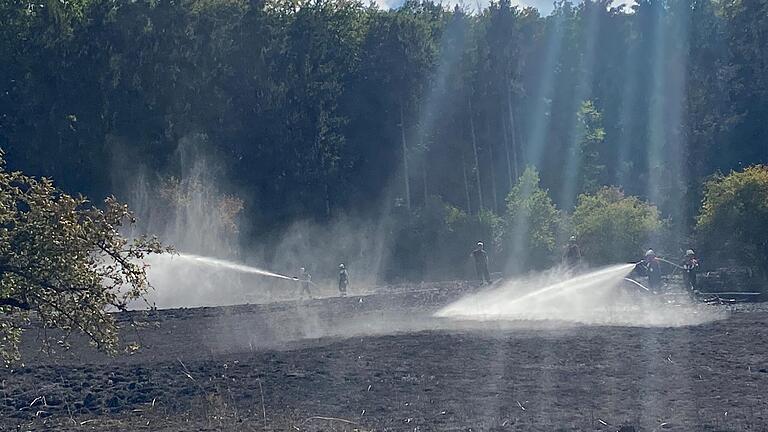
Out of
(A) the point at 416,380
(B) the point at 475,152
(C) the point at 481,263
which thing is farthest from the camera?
(B) the point at 475,152

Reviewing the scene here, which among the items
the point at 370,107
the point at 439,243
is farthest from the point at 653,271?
the point at 370,107

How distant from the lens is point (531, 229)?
189 ft

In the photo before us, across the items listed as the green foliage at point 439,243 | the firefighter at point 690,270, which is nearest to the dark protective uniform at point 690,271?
the firefighter at point 690,270

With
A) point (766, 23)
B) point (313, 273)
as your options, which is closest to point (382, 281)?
point (313, 273)

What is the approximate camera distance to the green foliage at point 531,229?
5662cm

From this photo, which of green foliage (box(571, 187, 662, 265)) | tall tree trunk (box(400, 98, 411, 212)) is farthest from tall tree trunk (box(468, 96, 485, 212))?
green foliage (box(571, 187, 662, 265))

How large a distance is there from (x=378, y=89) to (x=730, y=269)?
118 feet

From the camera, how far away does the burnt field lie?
15414mm

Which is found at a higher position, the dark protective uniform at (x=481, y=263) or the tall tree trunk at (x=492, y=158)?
the tall tree trunk at (x=492, y=158)

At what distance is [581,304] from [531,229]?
25.9m

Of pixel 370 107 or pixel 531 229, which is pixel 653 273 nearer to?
pixel 531 229

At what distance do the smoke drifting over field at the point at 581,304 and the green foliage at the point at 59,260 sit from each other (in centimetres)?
1377

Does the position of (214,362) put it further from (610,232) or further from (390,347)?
(610,232)

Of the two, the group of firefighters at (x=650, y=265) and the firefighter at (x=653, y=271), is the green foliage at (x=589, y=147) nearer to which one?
the group of firefighters at (x=650, y=265)
